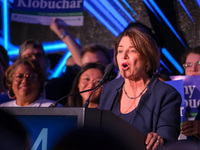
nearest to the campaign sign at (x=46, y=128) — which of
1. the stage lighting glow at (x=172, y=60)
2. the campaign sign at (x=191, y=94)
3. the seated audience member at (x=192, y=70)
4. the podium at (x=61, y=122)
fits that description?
the podium at (x=61, y=122)

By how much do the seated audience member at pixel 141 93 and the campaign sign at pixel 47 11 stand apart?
180cm

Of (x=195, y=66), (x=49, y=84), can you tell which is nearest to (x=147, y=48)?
(x=195, y=66)

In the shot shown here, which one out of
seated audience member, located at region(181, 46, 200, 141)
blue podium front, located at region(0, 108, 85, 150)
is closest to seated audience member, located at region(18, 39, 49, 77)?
seated audience member, located at region(181, 46, 200, 141)

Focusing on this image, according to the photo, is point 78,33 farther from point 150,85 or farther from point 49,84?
point 150,85

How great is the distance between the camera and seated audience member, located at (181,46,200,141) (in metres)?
2.43

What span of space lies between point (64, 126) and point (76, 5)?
275 cm

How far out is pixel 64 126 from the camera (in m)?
1.46

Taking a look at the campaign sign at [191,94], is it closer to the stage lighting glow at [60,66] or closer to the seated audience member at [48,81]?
the seated audience member at [48,81]

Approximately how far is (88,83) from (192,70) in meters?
0.89

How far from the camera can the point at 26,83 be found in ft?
10.1

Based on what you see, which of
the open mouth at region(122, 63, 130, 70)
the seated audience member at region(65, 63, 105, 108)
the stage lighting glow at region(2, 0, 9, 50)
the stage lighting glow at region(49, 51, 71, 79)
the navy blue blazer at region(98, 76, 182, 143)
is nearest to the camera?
the navy blue blazer at region(98, 76, 182, 143)

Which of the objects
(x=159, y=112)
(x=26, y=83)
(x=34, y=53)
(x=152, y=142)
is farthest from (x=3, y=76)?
(x=152, y=142)

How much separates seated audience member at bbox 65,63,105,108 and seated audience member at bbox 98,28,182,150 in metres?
0.78

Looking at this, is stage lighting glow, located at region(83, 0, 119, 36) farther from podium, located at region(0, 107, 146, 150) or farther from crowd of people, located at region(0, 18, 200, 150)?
podium, located at region(0, 107, 146, 150)
